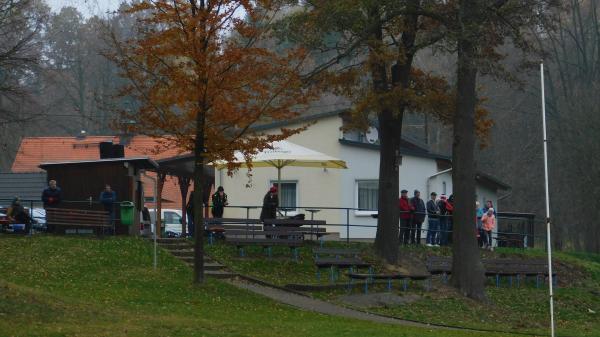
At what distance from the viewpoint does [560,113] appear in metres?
61.8

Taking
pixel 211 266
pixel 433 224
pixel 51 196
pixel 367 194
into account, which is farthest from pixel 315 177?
pixel 211 266

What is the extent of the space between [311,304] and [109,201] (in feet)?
32.7

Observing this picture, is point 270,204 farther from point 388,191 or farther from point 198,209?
point 198,209

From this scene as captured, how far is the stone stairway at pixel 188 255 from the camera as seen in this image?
2738 centimetres

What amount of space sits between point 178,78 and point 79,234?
34.8ft

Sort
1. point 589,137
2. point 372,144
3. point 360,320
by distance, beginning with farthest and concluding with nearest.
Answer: point 589,137 → point 372,144 → point 360,320

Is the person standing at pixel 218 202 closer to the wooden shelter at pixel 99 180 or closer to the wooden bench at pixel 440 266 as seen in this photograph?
the wooden shelter at pixel 99 180

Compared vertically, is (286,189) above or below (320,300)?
above

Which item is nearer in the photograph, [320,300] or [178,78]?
[178,78]

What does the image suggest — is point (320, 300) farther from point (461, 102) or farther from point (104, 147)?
Result: point (104, 147)

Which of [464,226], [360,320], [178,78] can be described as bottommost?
[360,320]

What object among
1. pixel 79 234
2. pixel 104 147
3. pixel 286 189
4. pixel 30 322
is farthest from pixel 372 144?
pixel 30 322

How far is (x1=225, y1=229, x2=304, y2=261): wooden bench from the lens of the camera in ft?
98.3

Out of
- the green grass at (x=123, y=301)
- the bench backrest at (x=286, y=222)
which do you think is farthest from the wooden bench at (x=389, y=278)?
the bench backrest at (x=286, y=222)
